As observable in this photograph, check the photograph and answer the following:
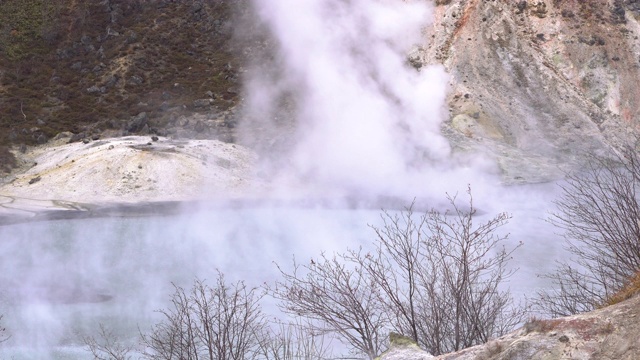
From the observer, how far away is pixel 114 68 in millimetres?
45625

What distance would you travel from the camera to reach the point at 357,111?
117ft

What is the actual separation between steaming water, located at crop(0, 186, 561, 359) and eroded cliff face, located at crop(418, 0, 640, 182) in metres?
5.69

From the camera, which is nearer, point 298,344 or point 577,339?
point 577,339

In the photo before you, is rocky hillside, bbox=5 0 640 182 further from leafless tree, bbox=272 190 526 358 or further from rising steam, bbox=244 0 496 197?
leafless tree, bbox=272 190 526 358

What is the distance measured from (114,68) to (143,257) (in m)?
25.1

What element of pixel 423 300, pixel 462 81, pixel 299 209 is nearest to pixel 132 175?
pixel 299 209

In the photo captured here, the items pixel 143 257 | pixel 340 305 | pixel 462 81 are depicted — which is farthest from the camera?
pixel 462 81

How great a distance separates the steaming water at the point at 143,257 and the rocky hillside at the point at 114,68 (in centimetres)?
923

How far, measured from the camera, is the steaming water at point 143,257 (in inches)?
747

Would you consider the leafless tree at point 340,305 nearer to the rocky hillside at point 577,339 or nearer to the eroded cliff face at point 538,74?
the rocky hillside at point 577,339

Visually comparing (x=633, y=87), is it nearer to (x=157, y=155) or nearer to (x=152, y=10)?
(x=157, y=155)

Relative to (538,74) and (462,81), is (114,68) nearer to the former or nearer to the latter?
(462,81)

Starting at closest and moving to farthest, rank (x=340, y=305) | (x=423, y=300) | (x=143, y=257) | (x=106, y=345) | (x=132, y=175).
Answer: (x=340, y=305) < (x=423, y=300) < (x=106, y=345) < (x=143, y=257) < (x=132, y=175)

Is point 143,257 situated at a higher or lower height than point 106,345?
higher
